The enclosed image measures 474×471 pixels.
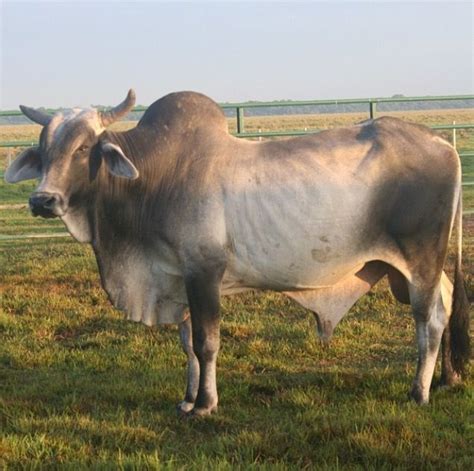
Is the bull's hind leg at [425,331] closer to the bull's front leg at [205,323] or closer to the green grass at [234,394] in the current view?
the green grass at [234,394]

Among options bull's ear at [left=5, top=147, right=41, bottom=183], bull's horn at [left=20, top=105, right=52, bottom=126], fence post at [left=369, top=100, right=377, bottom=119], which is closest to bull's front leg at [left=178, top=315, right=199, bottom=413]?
bull's ear at [left=5, top=147, right=41, bottom=183]

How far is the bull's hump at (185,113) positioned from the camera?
17.9 feet

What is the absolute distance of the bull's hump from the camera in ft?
17.9

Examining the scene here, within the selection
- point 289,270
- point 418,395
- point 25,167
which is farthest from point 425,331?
point 25,167

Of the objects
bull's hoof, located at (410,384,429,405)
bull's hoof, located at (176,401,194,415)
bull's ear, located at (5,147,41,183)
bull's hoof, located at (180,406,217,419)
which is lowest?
bull's hoof, located at (410,384,429,405)

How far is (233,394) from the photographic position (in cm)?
559

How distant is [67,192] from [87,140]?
33 centimetres

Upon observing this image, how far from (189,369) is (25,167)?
5.46 ft

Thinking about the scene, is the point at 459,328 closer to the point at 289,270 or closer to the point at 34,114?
the point at 289,270

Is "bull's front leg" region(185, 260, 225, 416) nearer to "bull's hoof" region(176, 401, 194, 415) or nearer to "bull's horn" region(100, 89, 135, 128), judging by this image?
"bull's hoof" region(176, 401, 194, 415)

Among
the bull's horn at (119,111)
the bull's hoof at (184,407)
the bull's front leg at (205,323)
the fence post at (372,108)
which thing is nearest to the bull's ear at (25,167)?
the bull's horn at (119,111)

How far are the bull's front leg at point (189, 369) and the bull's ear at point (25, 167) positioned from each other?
53.7 inches

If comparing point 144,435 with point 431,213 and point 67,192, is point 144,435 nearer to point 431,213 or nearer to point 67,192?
point 67,192

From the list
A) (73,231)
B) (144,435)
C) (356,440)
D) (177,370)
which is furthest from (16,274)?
(356,440)
